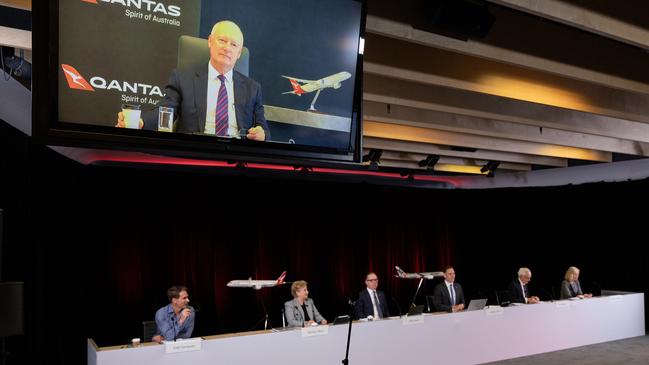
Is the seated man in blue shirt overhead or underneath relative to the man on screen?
underneath

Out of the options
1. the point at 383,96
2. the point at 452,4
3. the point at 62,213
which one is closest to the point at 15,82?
the point at 62,213

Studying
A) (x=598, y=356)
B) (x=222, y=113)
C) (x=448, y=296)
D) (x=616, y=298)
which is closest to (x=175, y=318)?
(x=222, y=113)

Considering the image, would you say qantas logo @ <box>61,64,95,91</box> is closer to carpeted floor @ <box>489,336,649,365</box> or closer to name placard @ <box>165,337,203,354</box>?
name placard @ <box>165,337,203,354</box>

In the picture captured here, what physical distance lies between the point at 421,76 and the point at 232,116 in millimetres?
2111

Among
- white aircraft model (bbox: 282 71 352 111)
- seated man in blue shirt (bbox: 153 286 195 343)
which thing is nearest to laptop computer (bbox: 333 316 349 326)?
seated man in blue shirt (bbox: 153 286 195 343)

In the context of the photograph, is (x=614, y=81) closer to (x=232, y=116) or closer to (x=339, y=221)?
(x=232, y=116)

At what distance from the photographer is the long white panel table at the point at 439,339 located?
499 cm

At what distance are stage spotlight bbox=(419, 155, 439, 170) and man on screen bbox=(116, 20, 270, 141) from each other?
6.26 m

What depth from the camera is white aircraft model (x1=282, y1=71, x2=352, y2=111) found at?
291 centimetres

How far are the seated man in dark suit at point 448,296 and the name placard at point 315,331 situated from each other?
2.09 m

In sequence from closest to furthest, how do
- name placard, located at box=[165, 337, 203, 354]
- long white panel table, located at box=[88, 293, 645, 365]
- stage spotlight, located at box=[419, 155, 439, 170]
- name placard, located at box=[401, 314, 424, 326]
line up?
name placard, located at box=[165, 337, 203, 354], long white panel table, located at box=[88, 293, 645, 365], name placard, located at box=[401, 314, 424, 326], stage spotlight, located at box=[419, 155, 439, 170]

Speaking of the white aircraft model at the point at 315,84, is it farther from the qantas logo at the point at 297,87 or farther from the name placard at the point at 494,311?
the name placard at the point at 494,311

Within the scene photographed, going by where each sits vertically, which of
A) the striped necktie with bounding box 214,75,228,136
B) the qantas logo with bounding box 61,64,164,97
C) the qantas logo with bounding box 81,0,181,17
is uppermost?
the qantas logo with bounding box 81,0,181,17

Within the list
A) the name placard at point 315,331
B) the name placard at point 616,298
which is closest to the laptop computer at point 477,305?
the name placard at point 315,331
